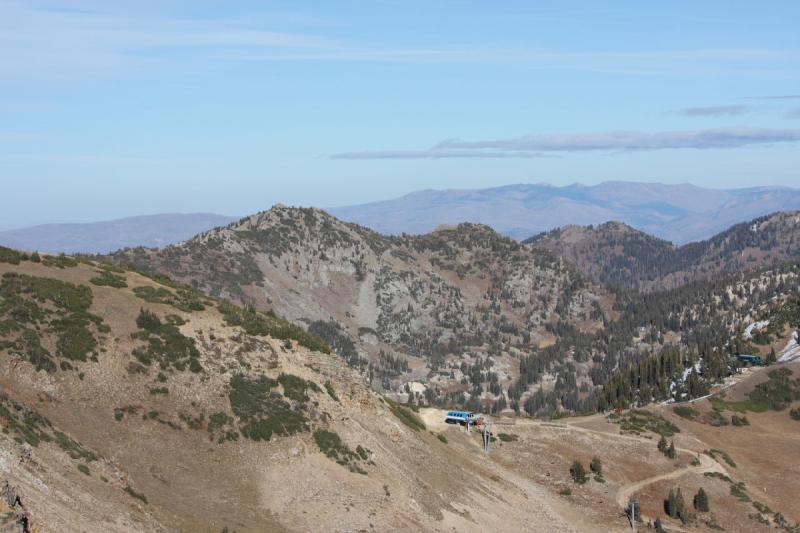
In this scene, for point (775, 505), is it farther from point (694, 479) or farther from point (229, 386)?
point (229, 386)

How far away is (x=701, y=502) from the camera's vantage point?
79562 mm

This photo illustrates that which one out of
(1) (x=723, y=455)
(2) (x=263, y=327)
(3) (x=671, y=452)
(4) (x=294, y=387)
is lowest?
(1) (x=723, y=455)

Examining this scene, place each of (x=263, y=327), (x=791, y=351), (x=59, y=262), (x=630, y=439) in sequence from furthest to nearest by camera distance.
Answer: (x=791, y=351)
(x=630, y=439)
(x=263, y=327)
(x=59, y=262)

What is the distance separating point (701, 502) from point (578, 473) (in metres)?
12.7

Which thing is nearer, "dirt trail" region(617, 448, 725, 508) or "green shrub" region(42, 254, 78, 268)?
"green shrub" region(42, 254, 78, 268)

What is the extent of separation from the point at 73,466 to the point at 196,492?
823 centimetres

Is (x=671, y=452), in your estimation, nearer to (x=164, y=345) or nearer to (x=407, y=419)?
(x=407, y=419)

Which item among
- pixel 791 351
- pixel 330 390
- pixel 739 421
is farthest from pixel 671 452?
pixel 791 351

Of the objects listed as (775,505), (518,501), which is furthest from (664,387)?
(518,501)

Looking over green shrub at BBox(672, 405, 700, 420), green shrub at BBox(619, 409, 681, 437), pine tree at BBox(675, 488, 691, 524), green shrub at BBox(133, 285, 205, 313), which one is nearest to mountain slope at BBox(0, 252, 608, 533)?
green shrub at BBox(133, 285, 205, 313)

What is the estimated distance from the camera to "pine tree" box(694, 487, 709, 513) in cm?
7912

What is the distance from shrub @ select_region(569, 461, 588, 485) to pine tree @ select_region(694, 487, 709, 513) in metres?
11.4

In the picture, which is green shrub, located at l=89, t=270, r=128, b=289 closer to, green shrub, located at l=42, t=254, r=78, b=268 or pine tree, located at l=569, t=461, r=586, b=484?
green shrub, located at l=42, t=254, r=78, b=268

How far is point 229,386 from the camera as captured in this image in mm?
61500
